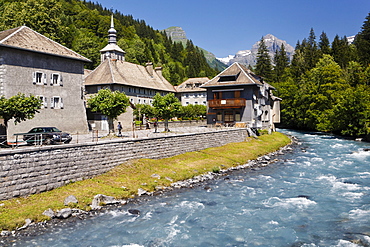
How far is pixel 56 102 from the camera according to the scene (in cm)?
3372

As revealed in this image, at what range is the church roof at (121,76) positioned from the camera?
57250 millimetres

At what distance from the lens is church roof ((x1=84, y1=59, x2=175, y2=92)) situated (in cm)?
5725

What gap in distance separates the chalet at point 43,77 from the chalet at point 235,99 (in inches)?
897

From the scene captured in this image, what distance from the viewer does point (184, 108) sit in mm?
70250

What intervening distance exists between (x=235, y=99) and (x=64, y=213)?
122 feet

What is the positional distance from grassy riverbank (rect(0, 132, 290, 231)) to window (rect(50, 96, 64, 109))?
49.2 ft

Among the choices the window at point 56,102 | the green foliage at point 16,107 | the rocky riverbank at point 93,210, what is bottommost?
the rocky riverbank at point 93,210

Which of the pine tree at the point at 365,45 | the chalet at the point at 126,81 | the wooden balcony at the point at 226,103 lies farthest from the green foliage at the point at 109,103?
the pine tree at the point at 365,45

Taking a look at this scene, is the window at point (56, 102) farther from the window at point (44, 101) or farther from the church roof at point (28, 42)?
the church roof at point (28, 42)

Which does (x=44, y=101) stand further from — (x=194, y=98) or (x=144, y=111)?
(x=194, y=98)

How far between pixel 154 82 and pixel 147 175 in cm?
5264

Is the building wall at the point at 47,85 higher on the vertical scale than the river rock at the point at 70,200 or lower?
higher

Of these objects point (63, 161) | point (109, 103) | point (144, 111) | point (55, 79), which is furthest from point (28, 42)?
point (144, 111)

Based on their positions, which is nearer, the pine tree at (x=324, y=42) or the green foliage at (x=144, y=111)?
the green foliage at (x=144, y=111)
